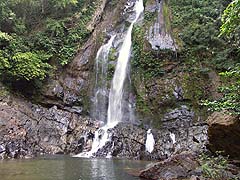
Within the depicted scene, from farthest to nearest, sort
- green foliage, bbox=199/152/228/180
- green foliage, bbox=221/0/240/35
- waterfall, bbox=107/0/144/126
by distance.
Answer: waterfall, bbox=107/0/144/126 < green foliage, bbox=199/152/228/180 < green foliage, bbox=221/0/240/35

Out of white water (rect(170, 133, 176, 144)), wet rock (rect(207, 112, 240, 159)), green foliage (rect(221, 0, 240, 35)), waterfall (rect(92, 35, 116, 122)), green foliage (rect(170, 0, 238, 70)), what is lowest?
wet rock (rect(207, 112, 240, 159))

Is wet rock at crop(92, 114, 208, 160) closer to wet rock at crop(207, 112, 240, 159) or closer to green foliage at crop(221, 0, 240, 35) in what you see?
wet rock at crop(207, 112, 240, 159)

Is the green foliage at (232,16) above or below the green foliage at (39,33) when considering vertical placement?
below

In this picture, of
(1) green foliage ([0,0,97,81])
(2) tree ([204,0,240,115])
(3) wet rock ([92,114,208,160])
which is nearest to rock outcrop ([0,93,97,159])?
(3) wet rock ([92,114,208,160])

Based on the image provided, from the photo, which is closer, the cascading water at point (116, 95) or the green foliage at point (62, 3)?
the cascading water at point (116, 95)

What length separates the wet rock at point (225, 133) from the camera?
354 inches

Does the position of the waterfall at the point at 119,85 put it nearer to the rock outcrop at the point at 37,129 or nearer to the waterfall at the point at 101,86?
the waterfall at the point at 101,86

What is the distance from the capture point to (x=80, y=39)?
23609 millimetres

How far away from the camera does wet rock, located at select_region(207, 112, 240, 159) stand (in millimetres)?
8998

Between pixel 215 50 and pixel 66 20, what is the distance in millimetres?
11458

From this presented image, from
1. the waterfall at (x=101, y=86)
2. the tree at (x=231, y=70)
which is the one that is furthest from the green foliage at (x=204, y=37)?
the tree at (x=231, y=70)

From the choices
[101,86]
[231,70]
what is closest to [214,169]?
[231,70]

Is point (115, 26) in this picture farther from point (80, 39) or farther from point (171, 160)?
point (171, 160)

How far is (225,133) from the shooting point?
9.40 m
